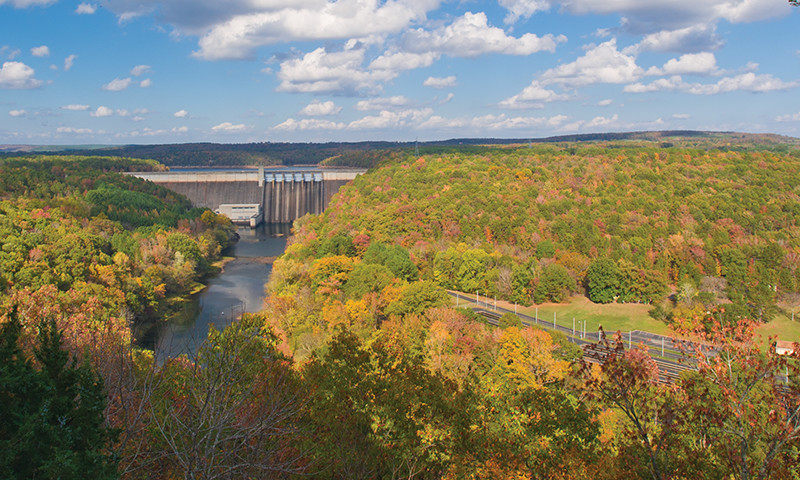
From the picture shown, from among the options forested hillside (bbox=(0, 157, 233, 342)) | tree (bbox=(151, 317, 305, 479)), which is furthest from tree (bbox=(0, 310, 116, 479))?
forested hillside (bbox=(0, 157, 233, 342))

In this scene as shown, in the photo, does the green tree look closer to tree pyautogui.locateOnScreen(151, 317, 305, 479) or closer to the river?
the river

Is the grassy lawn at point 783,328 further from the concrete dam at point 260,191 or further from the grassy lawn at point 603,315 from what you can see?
the concrete dam at point 260,191

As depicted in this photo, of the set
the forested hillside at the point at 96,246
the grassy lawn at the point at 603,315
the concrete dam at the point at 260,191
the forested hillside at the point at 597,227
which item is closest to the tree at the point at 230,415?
the forested hillside at the point at 96,246

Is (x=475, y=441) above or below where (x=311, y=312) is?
above

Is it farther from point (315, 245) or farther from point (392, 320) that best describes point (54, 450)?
point (315, 245)

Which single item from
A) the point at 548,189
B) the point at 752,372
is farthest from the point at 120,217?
the point at 752,372

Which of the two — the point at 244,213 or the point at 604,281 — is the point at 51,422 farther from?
the point at 244,213

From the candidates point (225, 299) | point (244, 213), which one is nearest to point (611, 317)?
point (225, 299)
